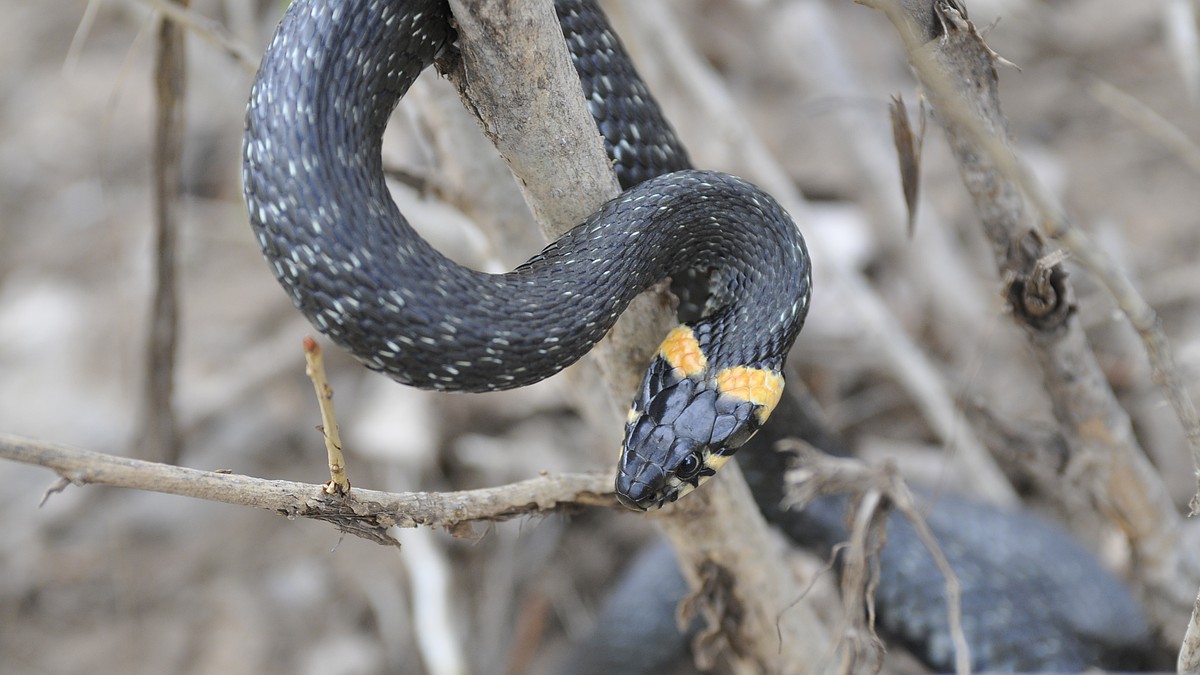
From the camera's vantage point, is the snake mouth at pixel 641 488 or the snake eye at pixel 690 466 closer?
the snake mouth at pixel 641 488

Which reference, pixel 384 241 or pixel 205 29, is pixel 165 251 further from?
pixel 384 241

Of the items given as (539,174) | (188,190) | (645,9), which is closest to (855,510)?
(539,174)

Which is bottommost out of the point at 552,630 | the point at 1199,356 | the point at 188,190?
the point at 1199,356

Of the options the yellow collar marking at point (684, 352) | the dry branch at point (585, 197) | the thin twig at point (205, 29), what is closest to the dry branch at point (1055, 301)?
the dry branch at point (585, 197)

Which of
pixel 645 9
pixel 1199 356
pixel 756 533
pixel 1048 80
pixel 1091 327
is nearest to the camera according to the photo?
pixel 756 533

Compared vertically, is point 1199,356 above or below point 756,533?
below

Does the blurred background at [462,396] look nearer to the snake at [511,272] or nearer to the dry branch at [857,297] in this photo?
the dry branch at [857,297]

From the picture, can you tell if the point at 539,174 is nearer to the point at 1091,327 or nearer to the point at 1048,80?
the point at 1091,327
